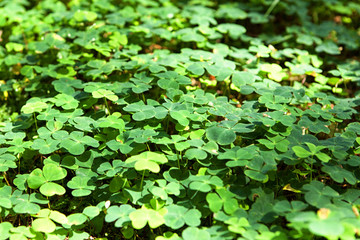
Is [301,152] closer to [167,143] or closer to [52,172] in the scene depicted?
[167,143]

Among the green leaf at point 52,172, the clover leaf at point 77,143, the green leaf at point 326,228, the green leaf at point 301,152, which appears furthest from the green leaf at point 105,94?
the green leaf at point 326,228

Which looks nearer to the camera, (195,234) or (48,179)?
(195,234)

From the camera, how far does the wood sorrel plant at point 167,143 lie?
201 cm

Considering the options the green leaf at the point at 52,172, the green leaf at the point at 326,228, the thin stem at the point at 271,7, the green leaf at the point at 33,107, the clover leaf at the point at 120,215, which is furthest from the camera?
the thin stem at the point at 271,7

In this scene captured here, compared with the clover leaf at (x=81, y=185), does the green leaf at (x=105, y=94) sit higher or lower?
higher

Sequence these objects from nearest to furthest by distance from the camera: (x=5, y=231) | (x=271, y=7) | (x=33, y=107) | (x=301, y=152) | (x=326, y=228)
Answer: (x=326, y=228)
(x=5, y=231)
(x=301, y=152)
(x=33, y=107)
(x=271, y=7)

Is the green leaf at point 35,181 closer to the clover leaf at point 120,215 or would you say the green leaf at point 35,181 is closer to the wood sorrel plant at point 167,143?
the wood sorrel plant at point 167,143

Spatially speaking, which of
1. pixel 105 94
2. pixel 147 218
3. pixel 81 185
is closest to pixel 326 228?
pixel 147 218

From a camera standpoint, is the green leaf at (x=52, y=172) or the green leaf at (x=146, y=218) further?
the green leaf at (x=52, y=172)

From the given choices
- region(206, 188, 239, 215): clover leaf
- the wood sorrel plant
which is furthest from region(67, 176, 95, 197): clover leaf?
region(206, 188, 239, 215): clover leaf

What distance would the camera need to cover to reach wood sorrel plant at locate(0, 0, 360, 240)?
201cm

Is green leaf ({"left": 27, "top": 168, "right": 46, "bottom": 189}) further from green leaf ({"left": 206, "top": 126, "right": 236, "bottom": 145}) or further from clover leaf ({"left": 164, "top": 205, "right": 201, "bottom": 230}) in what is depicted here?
green leaf ({"left": 206, "top": 126, "right": 236, "bottom": 145})

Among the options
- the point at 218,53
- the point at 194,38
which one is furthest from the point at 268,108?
the point at 194,38

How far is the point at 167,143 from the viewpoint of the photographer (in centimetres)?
228
